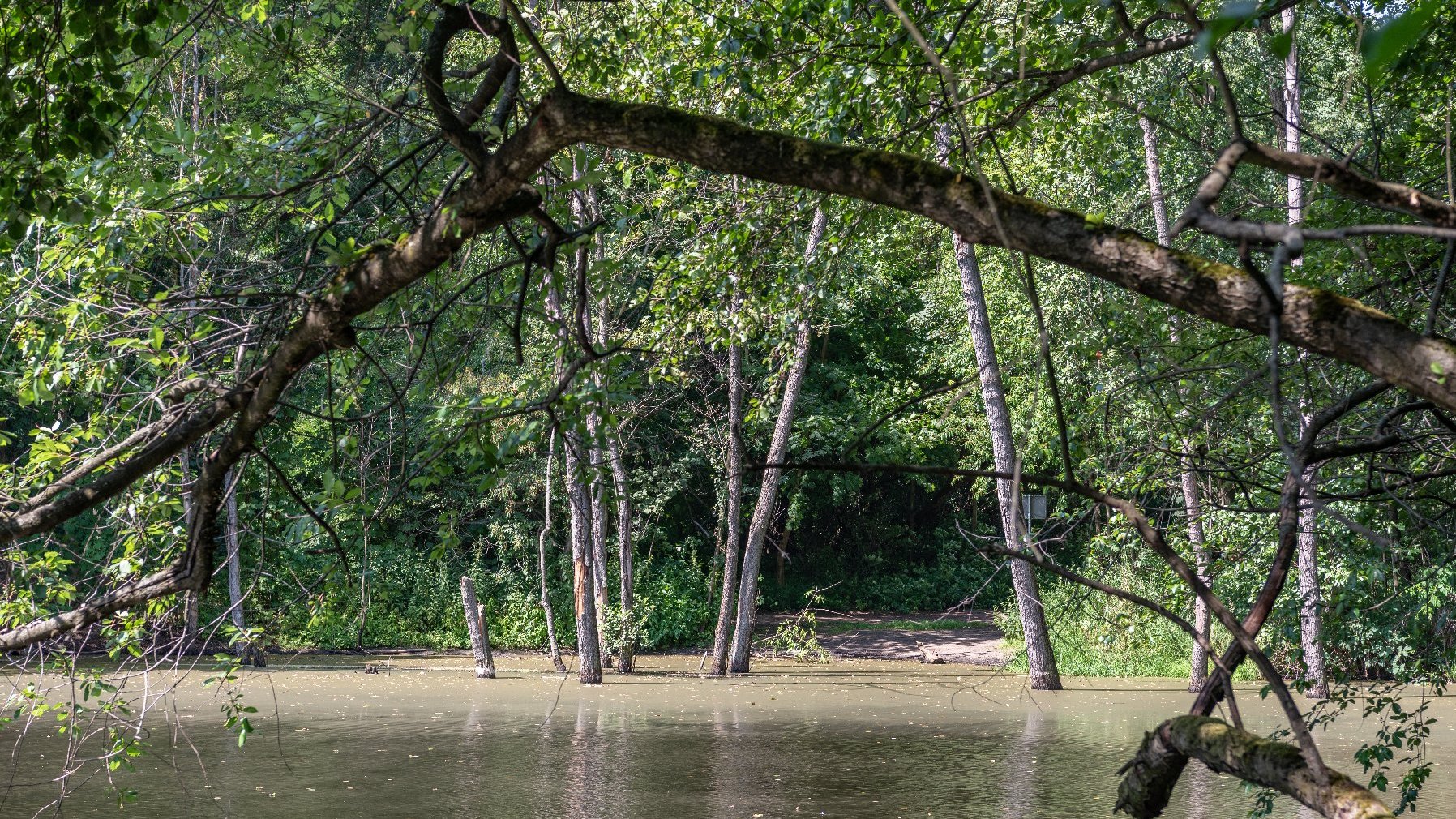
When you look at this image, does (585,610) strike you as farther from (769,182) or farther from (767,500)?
(769,182)

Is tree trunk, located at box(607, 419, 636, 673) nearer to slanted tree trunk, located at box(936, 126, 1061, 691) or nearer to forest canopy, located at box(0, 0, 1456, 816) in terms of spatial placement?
slanted tree trunk, located at box(936, 126, 1061, 691)

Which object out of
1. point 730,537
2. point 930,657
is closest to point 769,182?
point 730,537

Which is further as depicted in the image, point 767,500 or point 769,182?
point 767,500

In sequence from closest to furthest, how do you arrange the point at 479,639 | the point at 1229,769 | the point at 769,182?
the point at 1229,769 → the point at 769,182 → the point at 479,639

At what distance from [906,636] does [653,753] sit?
11.2 m

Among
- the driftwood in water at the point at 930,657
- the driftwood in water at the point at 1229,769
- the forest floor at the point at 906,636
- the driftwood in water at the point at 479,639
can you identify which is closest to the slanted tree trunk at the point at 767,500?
the forest floor at the point at 906,636

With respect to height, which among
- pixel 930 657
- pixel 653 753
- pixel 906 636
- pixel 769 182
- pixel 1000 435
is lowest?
pixel 653 753

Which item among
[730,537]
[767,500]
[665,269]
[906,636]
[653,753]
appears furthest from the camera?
[906,636]

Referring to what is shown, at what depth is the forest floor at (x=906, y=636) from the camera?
18.9m

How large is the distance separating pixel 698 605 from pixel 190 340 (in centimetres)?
1661

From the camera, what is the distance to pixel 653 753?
10258mm

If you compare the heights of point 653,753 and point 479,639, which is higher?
point 479,639

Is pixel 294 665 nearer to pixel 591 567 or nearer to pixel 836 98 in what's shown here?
pixel 591 567

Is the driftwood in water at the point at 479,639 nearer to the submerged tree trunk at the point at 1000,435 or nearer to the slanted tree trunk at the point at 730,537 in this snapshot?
the slanted tree trunk at the point at 730,537
